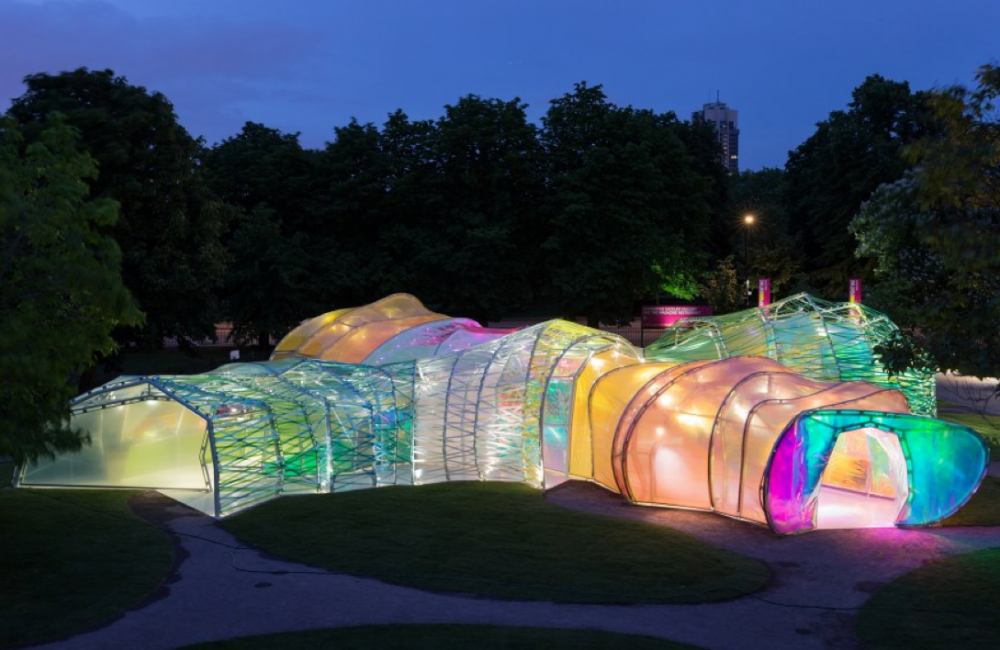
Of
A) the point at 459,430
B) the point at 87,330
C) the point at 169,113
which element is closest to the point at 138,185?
the point at 169,113

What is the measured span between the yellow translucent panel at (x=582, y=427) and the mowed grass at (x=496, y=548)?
Result: 2.17m

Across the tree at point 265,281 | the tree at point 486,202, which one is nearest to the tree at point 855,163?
the tree at point 486,202

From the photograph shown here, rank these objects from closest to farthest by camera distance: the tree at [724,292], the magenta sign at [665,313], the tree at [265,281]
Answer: the tree at [265,281] < the magenta sign at [665,313] < the tree at [724,292]

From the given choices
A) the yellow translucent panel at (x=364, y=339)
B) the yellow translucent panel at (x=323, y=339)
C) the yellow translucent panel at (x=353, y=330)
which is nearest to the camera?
the yellow translucent panel at (x=364, y=339)

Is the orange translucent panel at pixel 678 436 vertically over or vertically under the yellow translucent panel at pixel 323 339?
under

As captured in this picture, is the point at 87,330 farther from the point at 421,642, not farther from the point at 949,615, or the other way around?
the point at 949,615

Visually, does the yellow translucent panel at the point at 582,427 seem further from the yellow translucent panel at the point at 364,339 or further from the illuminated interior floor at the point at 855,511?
the yellow translucent panel at the point at 364,339

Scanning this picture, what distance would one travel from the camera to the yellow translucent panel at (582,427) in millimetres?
23359

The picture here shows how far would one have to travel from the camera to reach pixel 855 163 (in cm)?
5484

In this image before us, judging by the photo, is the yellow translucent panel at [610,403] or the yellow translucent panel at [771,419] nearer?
the yellow translucent panel at [771,419]

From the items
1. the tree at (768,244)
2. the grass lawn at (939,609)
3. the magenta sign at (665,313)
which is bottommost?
the grass lawn at (939,609)

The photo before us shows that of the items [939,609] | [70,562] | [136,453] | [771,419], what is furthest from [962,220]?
[136,453]

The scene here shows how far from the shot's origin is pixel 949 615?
13312 millimetres

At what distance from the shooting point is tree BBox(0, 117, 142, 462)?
43.7ft
